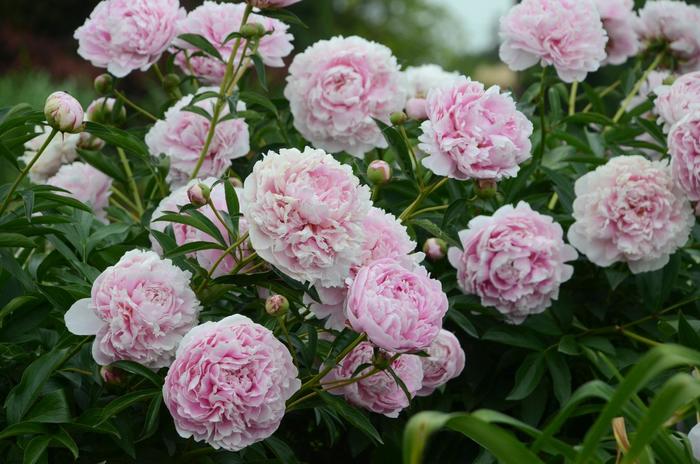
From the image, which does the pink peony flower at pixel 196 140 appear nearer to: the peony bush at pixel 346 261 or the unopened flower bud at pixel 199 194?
the peony bush at pixel 346 261

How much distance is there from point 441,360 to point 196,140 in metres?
0.55

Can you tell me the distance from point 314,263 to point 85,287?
1.21 feet

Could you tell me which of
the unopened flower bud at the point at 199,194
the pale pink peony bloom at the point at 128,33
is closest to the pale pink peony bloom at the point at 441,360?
the unopened flower bud at the point at 199,194

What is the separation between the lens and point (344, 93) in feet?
5.30

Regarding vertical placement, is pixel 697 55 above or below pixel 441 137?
below

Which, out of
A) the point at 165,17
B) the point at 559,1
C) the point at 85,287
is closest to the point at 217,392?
the point at 85,287

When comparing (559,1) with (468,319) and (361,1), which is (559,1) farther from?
(361,1)

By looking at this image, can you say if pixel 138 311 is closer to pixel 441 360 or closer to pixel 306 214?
pixel 306 214

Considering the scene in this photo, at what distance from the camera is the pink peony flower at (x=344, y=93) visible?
1621 millimetres

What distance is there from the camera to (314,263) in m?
1.13

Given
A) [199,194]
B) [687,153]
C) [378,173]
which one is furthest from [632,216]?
[199,194]

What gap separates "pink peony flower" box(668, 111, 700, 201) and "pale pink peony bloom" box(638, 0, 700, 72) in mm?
526

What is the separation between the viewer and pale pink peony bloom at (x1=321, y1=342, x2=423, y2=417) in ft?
4.26

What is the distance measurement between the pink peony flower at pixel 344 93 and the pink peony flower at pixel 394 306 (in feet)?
1.65
